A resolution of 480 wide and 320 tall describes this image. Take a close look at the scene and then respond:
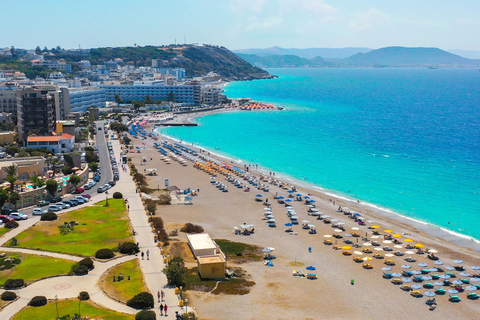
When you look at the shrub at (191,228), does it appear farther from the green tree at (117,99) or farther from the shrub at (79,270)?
the green tree at (117,99)

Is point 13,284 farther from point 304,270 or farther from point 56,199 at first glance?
point 56,199

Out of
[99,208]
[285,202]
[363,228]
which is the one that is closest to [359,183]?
[285,202]

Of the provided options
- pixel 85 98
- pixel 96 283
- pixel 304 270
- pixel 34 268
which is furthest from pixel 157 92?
pixel 96 283

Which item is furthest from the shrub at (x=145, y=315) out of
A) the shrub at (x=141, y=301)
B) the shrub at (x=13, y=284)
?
the shrub at (x=13, y=284)

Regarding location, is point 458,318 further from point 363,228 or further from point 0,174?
point 0,174

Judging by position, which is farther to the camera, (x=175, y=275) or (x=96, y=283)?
(x=96, y=283)

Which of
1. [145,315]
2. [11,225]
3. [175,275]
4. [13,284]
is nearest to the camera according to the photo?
[145,315]
